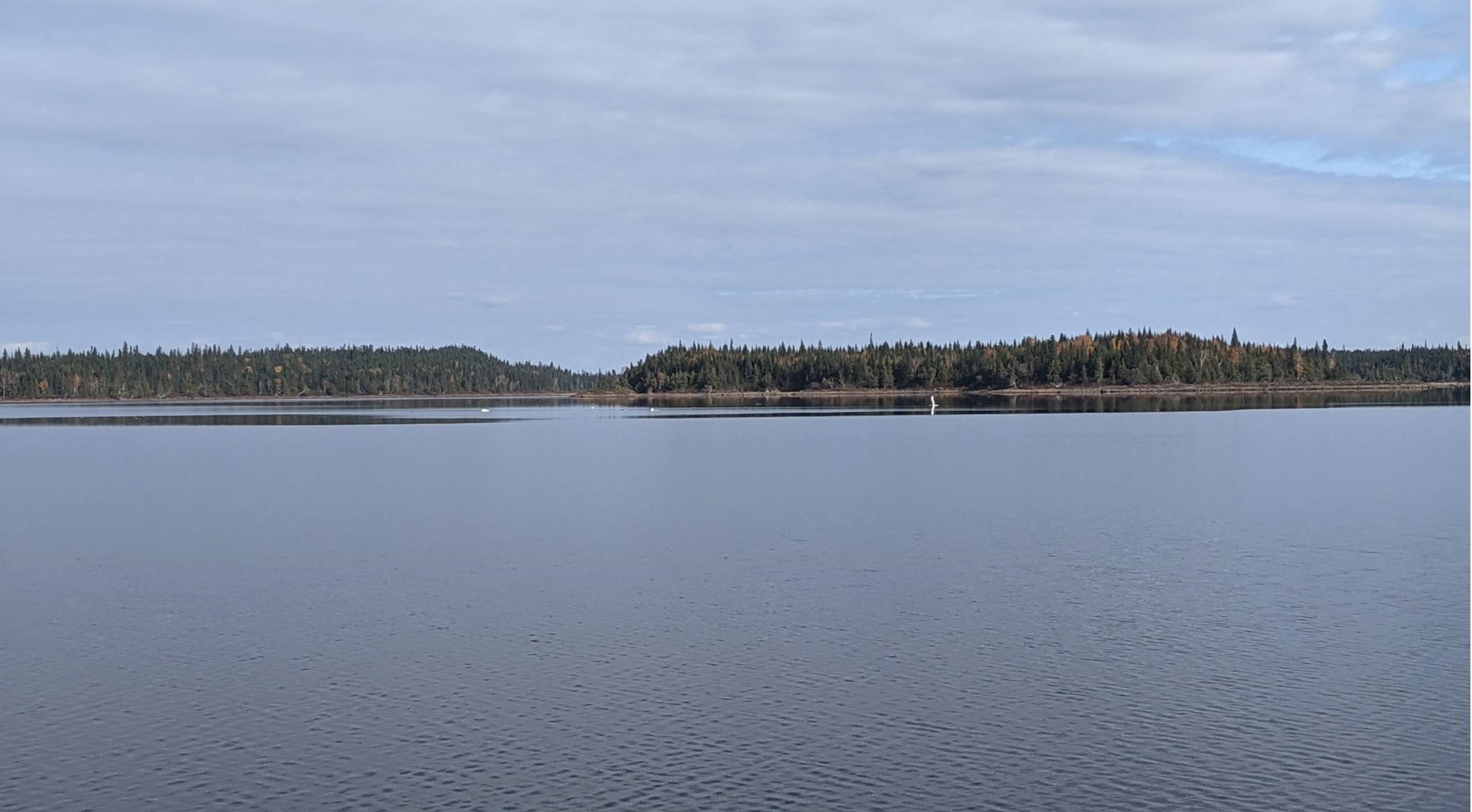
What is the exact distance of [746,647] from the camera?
23.9 metres

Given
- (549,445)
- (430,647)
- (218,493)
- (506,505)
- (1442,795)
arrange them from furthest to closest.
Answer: (549,445)
(218,493)
(506,505)
(430,647)
(1442,795)

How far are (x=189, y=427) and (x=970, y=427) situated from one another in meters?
67.0

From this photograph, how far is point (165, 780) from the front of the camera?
17.5 m

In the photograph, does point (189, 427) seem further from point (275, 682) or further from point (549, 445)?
point (275, 682)

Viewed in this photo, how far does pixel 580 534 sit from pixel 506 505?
8.49m

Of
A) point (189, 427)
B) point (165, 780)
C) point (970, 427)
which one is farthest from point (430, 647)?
point (189, 427)

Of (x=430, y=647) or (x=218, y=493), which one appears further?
(x=218, y=493)

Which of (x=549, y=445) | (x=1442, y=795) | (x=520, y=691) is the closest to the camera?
(x=1442, y=795)

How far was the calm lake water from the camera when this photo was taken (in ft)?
57.3

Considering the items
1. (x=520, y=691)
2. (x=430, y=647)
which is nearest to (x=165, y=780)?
(x=520, y=691)

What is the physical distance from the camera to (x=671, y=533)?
126 ft

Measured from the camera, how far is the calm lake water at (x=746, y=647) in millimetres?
17469

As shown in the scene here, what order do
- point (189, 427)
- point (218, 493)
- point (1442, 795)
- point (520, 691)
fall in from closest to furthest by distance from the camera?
point (1442, 795)
point (520, 691)
point (218, 493)
point (189, 427)

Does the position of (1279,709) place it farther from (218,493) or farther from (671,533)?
(218,493)
